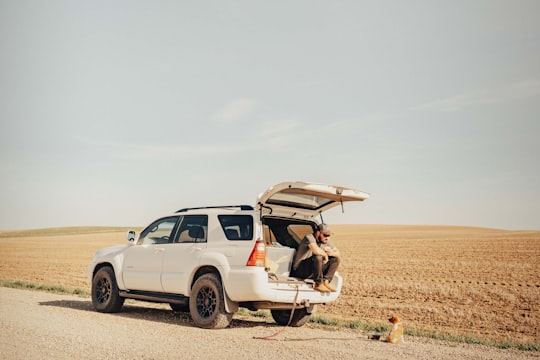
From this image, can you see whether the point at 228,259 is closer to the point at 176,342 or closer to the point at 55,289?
the point at 176,342

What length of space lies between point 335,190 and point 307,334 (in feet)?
7.68

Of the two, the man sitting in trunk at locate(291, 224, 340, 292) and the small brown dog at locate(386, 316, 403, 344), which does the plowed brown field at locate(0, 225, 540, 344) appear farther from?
the man sitting in trunk at locate(291, 224, 340, 292)

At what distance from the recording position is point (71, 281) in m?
22.4

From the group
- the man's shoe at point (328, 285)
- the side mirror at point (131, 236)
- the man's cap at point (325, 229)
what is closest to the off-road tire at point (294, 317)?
the man's shoe at point (328, 285)

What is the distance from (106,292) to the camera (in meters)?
11.6

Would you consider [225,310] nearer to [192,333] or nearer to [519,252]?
[192,333]

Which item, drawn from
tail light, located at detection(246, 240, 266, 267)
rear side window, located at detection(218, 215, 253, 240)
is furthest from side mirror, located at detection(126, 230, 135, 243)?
tail light, located at detection(246, 240, 266, 267)

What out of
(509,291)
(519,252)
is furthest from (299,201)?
(519,252)

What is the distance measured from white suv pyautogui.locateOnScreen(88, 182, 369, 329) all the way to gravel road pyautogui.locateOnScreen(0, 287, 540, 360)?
1.41ft

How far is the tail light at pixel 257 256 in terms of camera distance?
356 inches

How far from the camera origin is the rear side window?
9.44 m

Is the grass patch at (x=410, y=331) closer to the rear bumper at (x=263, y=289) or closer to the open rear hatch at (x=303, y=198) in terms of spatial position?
the rear bumper at (x=263, y=289)

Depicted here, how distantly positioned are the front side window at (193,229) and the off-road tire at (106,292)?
6.26 ft

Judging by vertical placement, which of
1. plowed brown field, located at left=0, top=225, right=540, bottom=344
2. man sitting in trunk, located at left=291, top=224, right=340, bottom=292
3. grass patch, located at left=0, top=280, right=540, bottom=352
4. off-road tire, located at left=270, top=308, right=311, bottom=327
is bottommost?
plowed brown field, located at left=0, top=225, right=540, bottom=344
